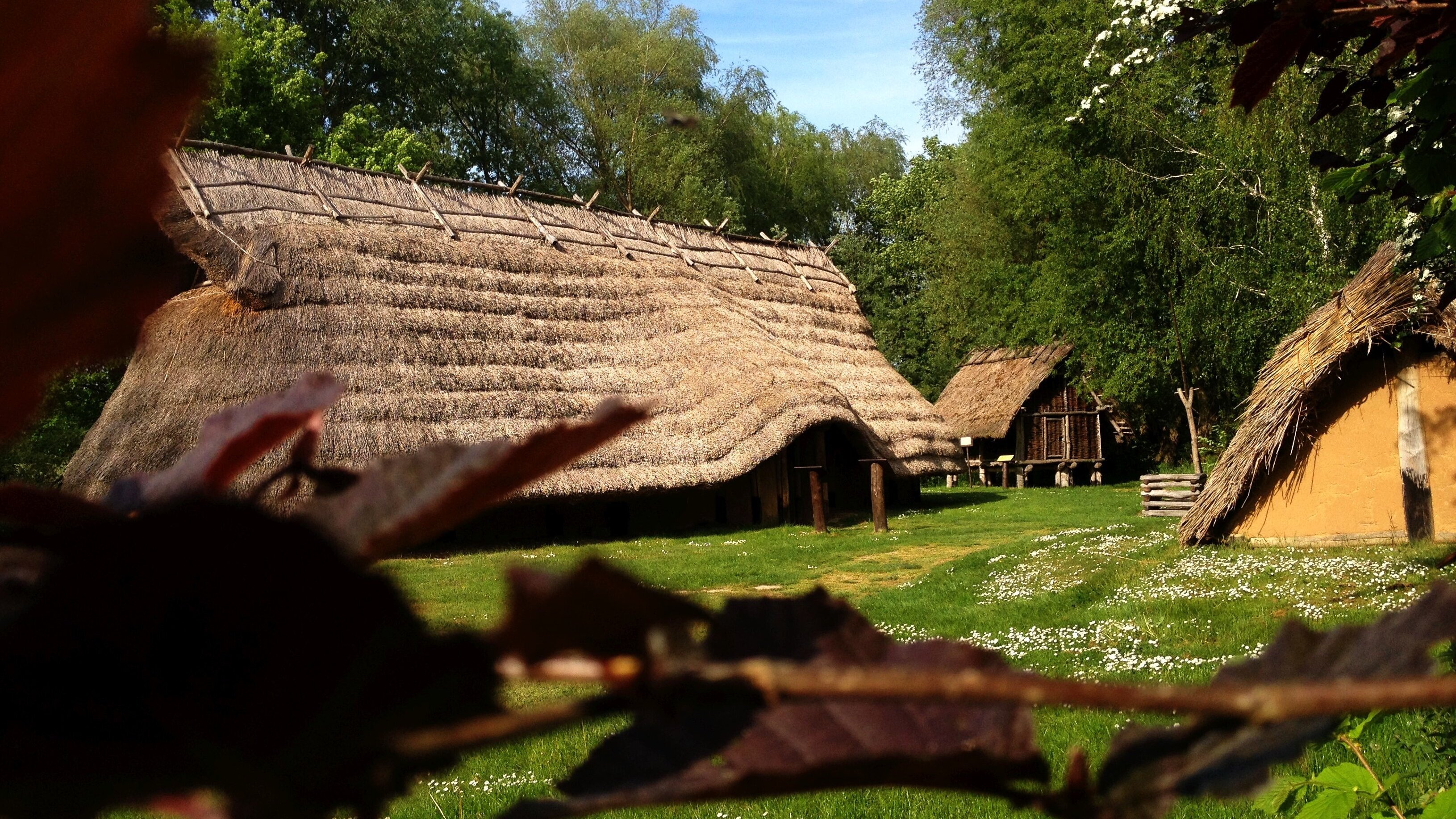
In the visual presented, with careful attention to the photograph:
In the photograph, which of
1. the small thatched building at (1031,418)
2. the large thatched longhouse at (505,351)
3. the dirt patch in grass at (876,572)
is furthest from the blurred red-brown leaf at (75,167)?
the small thatched building at (1031,418)

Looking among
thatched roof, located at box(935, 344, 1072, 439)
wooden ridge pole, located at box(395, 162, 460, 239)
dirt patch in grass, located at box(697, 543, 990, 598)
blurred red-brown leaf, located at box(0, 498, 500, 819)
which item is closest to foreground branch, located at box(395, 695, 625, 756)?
blurred red-brown leaf, located at box(0, 498, 500, 819)

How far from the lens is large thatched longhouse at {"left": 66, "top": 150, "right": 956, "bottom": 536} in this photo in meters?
10.8

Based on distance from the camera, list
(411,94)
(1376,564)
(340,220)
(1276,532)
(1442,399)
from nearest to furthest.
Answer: (1376,564) → (1442,399) → (1276,532) → (340,220) → (411,94)

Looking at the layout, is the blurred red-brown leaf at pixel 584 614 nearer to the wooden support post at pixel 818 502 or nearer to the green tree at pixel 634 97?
the wooden support post at pixel 818 502

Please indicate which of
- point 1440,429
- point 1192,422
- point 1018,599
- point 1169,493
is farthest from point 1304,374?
point 1192,422

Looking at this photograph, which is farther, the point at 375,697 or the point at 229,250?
the point at 229,250

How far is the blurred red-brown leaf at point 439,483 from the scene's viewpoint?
0.28 m

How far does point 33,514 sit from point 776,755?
261 mm

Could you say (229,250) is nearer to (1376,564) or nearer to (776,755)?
(1376,564)

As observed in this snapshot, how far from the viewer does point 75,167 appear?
0.31m

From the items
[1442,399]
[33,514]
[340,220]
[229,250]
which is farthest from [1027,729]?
[340,220]

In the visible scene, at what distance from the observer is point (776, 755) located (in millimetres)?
248

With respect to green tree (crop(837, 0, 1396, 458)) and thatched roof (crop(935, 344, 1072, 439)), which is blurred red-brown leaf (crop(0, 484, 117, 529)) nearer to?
green tree (crop(837, 0, 1396, 458))

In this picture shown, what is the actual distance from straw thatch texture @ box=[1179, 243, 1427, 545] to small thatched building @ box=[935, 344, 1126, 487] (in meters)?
14.1
